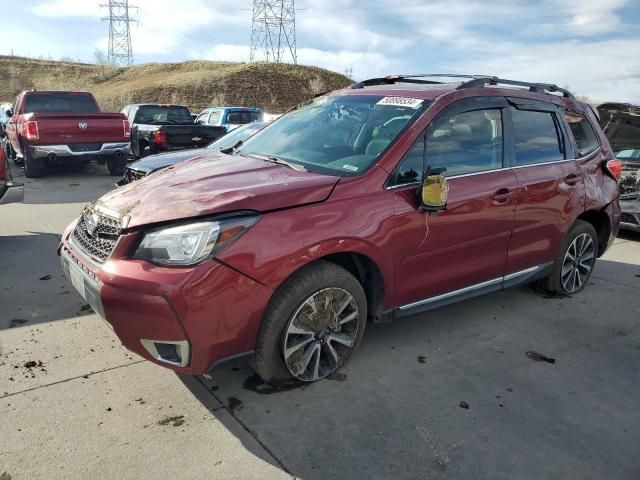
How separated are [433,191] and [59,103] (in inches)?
458

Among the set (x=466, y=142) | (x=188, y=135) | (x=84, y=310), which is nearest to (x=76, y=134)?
(x=188, y=135)

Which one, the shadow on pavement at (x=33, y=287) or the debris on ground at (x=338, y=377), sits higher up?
the debris on ground at (x=338, y=377)

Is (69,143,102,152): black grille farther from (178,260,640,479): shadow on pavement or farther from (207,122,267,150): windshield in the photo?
(178,260,640,479): shadow on pavement

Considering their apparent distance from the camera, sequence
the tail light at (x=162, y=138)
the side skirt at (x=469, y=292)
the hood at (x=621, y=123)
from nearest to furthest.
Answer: the side skirt at (x=469, y=292)
the hood at (x=621, y=123)
the tail light at (x=162, y=138)

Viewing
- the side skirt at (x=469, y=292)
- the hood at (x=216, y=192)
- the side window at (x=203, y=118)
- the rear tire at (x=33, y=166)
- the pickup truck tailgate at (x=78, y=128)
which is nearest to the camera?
the hood at (x=216, y=192)

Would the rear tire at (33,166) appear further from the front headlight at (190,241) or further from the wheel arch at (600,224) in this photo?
the wheel arch at (600,224)

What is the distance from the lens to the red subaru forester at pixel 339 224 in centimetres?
268

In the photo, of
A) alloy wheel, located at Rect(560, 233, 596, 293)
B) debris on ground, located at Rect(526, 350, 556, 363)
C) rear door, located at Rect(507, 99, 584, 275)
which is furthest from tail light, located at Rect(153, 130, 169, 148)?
debris on ground, located at Rect(526, 350, 556, 363)

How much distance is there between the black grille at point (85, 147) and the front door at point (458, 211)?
9.41 m

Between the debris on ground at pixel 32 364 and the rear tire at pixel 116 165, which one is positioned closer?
the debris on ground at pixel 32 364

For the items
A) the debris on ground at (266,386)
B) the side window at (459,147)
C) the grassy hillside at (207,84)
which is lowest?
the debris on ground at (266,386)

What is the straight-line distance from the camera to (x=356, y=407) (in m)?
3.00

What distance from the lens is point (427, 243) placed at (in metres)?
3.44

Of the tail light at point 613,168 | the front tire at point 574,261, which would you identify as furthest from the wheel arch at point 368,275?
the tail light at point 613,168
